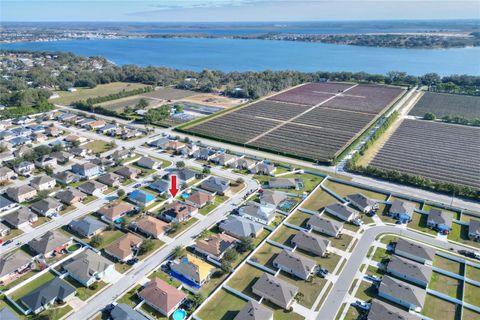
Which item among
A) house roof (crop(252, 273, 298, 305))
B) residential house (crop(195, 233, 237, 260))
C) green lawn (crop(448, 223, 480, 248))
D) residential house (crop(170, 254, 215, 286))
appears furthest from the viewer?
green lawn (crop(448, 223, 480, 248))

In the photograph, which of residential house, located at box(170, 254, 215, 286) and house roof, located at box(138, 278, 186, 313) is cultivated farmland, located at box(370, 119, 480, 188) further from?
house roof, located at box(138, 278, 186, 313)

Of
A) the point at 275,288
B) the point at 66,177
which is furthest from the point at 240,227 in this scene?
the point at 66,177

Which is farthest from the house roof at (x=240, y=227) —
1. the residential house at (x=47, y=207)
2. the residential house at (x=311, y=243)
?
the residential house at (x=47, y=207)

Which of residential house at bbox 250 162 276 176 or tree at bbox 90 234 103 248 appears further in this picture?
residential house at bbox 250 162 276 176

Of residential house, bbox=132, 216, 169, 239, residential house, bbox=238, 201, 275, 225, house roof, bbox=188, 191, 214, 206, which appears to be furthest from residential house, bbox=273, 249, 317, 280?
house roof, bbox=188, 191, 214, 206

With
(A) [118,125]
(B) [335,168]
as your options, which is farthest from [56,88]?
(B) [335,168]

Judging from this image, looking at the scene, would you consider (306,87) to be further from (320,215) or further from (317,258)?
(317,258)
